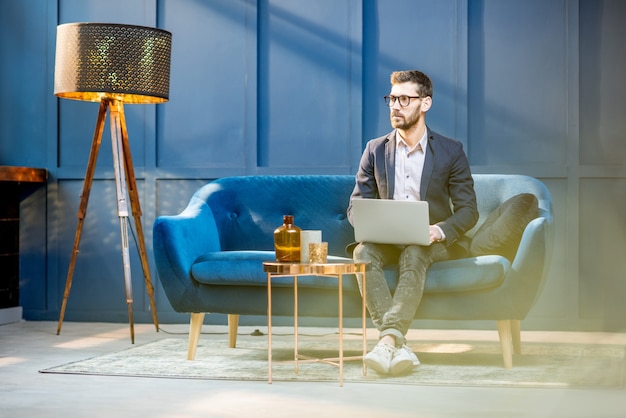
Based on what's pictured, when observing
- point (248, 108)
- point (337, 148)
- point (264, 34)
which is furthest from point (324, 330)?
point (264, 34)

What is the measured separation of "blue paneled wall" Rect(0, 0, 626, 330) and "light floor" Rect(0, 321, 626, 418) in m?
1.81

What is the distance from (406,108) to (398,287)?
0.78m

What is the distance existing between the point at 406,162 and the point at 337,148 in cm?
125

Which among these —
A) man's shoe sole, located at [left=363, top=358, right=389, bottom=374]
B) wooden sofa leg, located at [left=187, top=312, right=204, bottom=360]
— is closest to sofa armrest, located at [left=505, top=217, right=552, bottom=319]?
man's shoe sole, located at [left=363, top=358, right=389, bottom=374]

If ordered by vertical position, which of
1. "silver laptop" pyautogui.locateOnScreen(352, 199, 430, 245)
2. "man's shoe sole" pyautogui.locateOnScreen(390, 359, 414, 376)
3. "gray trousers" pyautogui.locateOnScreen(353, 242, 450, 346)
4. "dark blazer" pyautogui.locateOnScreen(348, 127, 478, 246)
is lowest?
"man's shoe sole" pyautogui.locateOnScreen(390, 359, 414, 376)

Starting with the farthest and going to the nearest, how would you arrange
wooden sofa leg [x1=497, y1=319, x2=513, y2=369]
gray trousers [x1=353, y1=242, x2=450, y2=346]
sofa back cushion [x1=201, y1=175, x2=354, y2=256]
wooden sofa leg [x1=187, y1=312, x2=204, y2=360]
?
sofa back cushion [x1=201, y1=175, x2=354, y2=256], wooden sofa leg [x1=187, y1=312, x2=204, y2=360], wooden sofa leg [x1=497, y1=319, x2=513, y2=369], gray trousers [x1=353, y1=242, x2=450, y2=346]

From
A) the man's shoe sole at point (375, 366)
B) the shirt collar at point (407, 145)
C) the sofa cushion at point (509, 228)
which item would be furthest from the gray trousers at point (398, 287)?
the shirt collar at point (407, 145)

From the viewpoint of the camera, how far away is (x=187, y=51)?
5148 mm

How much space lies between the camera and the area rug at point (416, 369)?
10.5 ft

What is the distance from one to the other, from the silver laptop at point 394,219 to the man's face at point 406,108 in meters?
0.46

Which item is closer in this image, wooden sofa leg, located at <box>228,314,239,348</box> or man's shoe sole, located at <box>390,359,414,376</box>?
man's shoe sole, located at <box>390,359,414,376</box>

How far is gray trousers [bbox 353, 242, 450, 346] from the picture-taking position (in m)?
3.31

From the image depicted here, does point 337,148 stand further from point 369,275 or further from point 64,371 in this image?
point 64,371

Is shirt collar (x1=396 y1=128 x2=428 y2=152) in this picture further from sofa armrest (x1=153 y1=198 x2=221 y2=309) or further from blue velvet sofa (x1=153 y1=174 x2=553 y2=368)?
sofa armrest (x1=153 y1=198 x2=221 y2=309)
